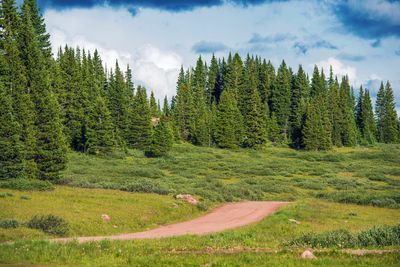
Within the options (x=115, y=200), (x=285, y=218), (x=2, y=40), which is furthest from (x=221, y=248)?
(x=2, y=40)

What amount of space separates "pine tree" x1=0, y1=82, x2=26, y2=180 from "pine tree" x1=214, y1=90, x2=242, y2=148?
57043 mm

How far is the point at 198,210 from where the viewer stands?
30.8 metres

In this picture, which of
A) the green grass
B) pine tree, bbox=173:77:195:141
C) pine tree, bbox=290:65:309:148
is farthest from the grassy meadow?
pine tree, bbox=173:77:195:141

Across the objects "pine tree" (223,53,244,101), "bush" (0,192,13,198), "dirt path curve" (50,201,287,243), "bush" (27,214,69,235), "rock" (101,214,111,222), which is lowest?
"dirt path curve" (50,201,287,243)

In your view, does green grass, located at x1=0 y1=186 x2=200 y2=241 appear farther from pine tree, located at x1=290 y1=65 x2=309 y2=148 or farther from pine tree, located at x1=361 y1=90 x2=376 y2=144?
pine tree, located at x1=361 y1=90 x2=376 y2=144

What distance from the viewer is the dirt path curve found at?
2158 centimetres

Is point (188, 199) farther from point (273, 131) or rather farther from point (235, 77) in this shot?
point (235, 77)

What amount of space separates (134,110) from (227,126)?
20.4m

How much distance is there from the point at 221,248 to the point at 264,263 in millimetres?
3372

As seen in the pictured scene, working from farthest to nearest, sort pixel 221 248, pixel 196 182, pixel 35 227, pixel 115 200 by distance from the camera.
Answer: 1. pixel 196 182
2. pixel 115 200
3. pixel 35 227
4. pixel 221 248

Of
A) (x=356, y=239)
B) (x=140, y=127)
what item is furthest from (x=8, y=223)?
(x=140, y=127)

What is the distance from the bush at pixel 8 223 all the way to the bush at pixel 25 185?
1069 centimetres

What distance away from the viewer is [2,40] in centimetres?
4031

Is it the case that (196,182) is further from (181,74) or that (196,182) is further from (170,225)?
(181,74)
